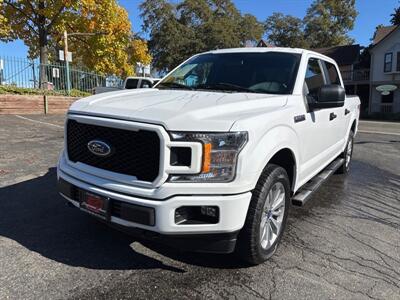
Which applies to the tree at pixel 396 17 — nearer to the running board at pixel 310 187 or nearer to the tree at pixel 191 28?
the tree at pixel 191 28

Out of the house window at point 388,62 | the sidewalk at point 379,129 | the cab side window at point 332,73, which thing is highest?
the house window at point 388,62

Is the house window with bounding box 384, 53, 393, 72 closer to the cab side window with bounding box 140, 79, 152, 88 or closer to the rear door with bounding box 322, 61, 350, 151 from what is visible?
the rear door with bounding box 322, 61, 350, 151

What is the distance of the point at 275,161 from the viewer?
12.0 feet

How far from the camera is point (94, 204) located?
3240mm

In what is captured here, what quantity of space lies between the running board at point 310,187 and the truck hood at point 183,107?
1.03 meters

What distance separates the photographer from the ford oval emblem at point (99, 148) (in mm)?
3196

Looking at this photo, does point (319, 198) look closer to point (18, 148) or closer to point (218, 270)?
point (218, 270)

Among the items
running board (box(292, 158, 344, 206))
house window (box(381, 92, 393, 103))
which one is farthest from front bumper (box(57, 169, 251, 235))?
house window (box(381, 92, 393, 103))

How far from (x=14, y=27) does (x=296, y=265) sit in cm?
2412

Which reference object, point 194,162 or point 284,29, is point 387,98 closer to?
point 284,29

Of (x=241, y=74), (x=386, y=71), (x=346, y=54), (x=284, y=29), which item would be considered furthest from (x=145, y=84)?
(x=284, y=29)

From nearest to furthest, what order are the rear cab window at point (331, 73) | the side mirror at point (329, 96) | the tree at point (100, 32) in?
the side mirror at point (329, 96)
the rear cab window at point (331, 73)
the tree at point (100, 32)

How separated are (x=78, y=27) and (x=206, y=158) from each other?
77.6 ft

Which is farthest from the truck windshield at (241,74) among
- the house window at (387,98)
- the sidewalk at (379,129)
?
the house window at (387,98)
